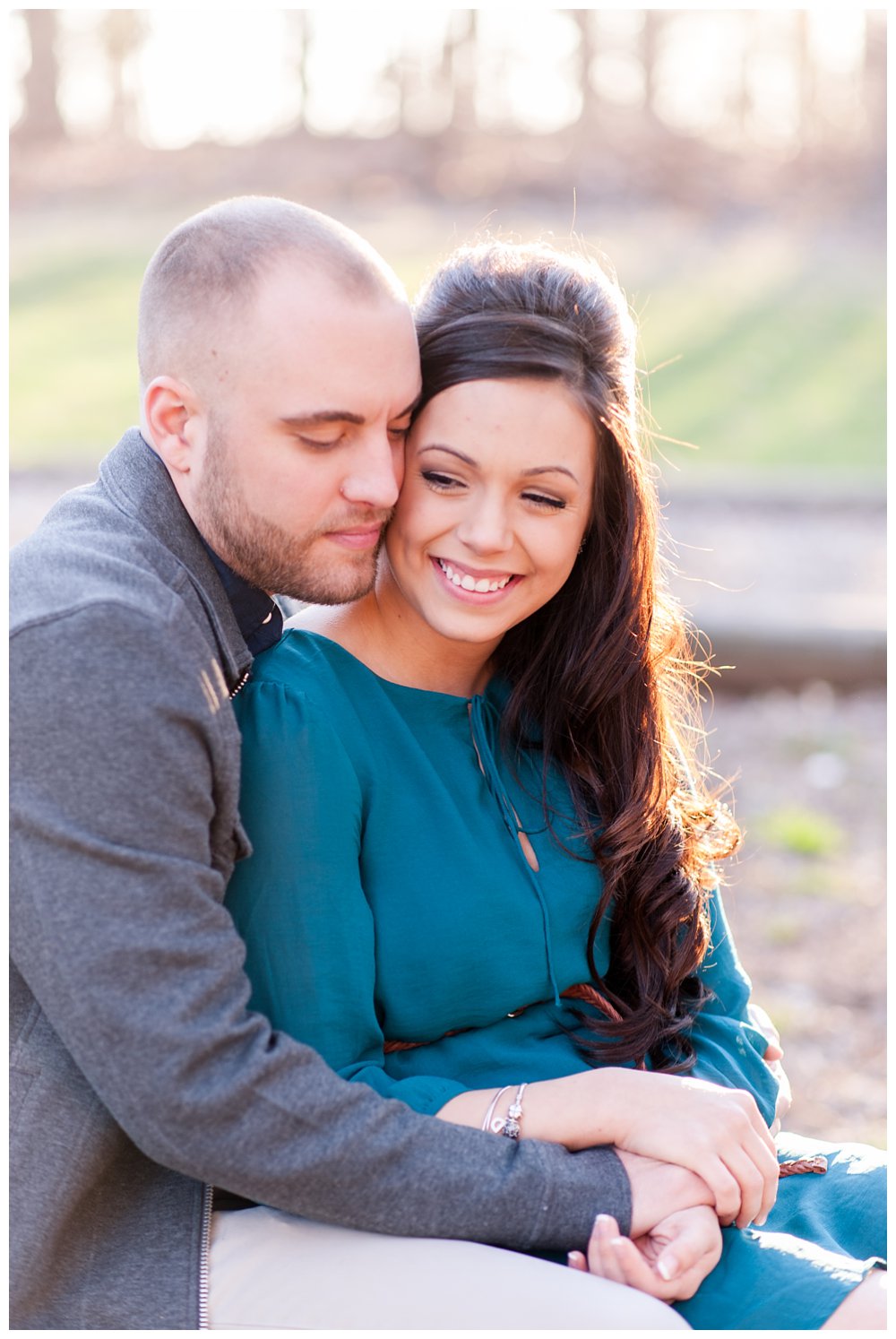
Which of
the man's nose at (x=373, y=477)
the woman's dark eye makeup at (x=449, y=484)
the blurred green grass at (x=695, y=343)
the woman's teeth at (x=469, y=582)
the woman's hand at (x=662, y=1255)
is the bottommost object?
the blurred green grass at (x=695, y=343)

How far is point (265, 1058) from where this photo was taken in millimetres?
1794

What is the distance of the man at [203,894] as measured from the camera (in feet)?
5.63

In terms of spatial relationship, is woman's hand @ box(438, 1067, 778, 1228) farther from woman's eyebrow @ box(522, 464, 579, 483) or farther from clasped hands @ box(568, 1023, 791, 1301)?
woman's eyebrow @ box(522, 464, 579, 483)

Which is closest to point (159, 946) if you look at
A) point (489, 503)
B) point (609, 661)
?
point (489, 503)

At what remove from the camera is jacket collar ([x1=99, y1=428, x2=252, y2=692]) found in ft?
6.63

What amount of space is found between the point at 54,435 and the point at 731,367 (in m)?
7.03

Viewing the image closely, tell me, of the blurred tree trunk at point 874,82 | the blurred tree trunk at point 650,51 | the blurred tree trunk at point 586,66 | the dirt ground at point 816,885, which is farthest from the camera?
the blurred tree trunk at point 650,51

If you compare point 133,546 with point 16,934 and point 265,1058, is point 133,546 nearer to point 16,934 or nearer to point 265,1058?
point 16,934

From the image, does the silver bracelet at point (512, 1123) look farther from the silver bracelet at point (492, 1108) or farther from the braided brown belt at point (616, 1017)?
the braided brown belt at point (616, 1017)

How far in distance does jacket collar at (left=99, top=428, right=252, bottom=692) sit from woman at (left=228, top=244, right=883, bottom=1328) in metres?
0.11

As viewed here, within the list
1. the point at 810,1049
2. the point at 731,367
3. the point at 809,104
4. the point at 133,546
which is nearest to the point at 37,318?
the point at 731,367

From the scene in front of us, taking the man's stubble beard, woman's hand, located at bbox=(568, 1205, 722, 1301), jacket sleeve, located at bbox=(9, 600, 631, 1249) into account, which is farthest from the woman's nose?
woman's hand, located at bbox=(568, 1205, 722, 1301)

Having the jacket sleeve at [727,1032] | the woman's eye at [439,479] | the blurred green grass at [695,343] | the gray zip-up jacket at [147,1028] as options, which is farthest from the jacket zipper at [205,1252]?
the blurred green grass at [695,343]

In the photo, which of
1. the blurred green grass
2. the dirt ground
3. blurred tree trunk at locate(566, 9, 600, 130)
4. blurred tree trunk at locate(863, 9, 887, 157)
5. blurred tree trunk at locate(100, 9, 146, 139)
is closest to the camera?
the dirt ground
